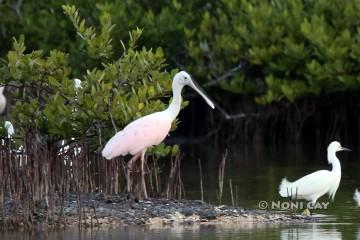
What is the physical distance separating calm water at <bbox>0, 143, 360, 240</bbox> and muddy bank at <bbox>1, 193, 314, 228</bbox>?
26 cm

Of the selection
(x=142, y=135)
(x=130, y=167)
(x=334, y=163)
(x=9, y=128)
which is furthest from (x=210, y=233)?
A: (x=9, y=128)

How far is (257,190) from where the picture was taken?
61.0 feet

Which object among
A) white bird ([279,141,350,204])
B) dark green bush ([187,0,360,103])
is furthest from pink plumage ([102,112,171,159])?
dark green bush ([187,0,360,103])

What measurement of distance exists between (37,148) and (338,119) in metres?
17.5

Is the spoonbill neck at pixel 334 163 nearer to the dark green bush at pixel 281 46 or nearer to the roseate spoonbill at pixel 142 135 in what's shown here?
the roseate spoonbill at pixel 142 135

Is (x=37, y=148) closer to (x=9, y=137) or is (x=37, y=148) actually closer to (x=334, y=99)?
(x=9, y=137)

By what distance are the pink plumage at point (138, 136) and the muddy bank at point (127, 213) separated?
21.3 inches

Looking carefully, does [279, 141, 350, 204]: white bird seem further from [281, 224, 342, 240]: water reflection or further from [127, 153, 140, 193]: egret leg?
[127, 153, 140, 193]: egret leg

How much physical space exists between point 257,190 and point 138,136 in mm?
4168

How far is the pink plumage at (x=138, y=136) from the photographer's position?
14.7 meters

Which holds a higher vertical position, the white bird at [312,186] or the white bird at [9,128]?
the white bird at [9,128]

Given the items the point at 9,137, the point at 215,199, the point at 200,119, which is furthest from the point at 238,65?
the point at 9,137

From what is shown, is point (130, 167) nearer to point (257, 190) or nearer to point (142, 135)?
point (142, 135)

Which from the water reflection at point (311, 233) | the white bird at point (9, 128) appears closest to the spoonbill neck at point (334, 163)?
the water reflection at point (311, 233)
